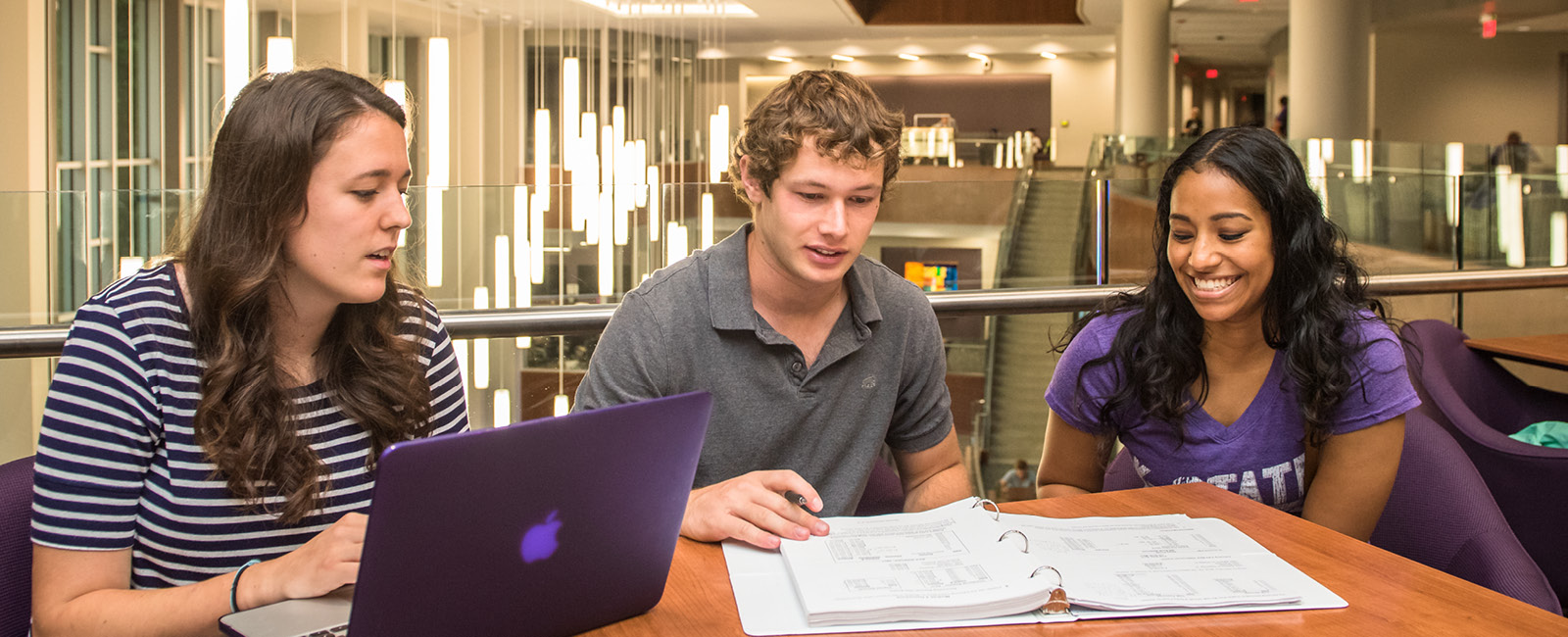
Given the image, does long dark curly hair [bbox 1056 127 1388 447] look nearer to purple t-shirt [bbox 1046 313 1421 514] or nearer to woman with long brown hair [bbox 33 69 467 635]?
purple t-shirt [bbox 1046 313 1421 514]

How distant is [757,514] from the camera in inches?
56.2

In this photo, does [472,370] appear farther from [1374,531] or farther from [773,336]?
[1374,531]

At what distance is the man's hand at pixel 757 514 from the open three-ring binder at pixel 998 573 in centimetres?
2

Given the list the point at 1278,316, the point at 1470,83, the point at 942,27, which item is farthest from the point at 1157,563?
the point at 1470,83

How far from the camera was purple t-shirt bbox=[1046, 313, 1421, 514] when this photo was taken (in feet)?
6.12

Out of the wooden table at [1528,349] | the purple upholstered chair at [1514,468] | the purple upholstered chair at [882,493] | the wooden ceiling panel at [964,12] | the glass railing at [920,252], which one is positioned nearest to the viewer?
the purple upholstered chair at [882,493]

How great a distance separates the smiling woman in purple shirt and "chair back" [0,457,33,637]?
1498 mm

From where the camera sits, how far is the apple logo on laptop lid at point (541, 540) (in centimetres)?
108

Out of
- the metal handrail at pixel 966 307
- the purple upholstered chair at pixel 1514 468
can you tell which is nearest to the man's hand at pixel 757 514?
the metal handrail at pixel 966 307

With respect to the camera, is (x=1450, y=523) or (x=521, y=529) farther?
(x=1450, y=523)

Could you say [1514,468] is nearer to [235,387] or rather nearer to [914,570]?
[914,570]

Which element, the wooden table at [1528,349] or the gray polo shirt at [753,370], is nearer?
the gray polo shirt at [753,370]

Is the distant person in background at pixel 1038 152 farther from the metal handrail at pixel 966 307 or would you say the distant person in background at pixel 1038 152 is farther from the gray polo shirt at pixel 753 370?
the gray polo shirt at pixel 753 370

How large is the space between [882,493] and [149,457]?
1068 mm
